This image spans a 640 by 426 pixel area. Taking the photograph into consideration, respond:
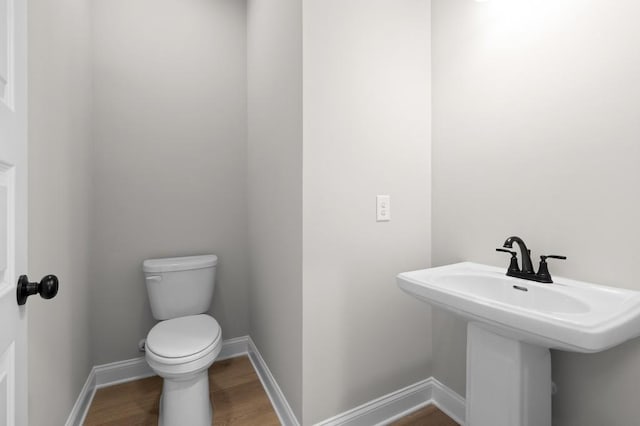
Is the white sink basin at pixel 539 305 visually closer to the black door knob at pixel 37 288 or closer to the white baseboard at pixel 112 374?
the black door knob at pixel 37 288

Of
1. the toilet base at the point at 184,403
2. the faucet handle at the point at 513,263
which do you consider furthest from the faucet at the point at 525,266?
the toilet base at the point at 184,403

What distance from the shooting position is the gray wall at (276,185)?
1.37 m

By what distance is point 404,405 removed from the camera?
5.19ft

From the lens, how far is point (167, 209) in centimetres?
201

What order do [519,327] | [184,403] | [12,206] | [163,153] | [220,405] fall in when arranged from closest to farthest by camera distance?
[12,206], [519,327], [184,403], [220,405], [163,153]

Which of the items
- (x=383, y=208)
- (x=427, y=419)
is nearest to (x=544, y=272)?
(x=383, y=208)

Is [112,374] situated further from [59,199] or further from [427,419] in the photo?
[427,419]

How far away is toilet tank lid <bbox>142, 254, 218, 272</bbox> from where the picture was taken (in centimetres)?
180

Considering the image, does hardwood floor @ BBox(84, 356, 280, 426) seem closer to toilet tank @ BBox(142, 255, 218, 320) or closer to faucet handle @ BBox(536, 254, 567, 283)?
toilet tank @ BBox(142, 255, 218, 320)

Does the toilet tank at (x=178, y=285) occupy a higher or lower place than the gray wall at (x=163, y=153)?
lower

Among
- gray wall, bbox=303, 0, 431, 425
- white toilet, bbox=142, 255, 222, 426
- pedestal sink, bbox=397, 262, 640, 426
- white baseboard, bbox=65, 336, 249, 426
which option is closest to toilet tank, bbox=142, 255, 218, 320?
white toilet, bbox=142, 255, 222, 426

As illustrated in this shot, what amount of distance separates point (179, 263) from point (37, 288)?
1182mm

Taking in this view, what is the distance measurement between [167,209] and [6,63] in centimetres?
144

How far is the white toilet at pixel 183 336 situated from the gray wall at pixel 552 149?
1282mm
